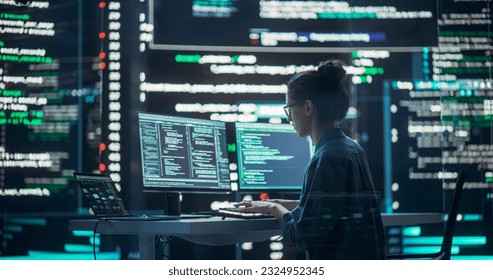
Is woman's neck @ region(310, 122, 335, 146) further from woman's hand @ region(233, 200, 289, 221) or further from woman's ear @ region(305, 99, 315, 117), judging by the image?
woman's hand @ region(233, 200, 289, 221)

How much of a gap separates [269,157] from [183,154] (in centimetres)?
36

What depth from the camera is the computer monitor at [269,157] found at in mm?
2820

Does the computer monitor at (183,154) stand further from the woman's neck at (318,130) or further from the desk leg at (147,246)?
the woman's neck at (318,130)

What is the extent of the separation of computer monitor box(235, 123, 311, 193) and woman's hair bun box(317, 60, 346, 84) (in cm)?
63

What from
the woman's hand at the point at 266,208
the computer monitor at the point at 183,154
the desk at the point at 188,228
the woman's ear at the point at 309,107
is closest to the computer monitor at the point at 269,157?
the computer monitor at the point at 183,154

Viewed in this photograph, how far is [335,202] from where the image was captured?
212 cm

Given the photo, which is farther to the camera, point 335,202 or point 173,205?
point 173,205

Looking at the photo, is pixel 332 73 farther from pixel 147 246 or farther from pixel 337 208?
pixel 147 246

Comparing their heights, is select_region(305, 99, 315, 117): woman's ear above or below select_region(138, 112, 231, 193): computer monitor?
above

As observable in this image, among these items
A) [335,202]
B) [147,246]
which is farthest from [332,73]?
[147,246]

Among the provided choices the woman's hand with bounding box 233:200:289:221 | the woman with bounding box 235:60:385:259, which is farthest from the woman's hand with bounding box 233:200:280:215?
the woman with bounding box 235:60:385:259

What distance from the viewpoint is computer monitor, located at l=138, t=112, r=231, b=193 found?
99.3 inches

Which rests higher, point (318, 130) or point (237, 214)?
point (318, 130)
